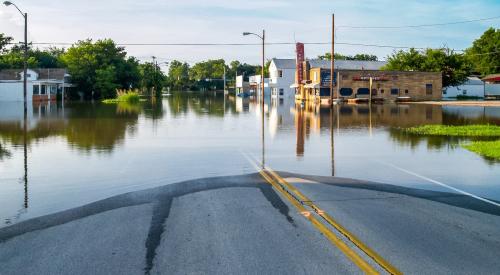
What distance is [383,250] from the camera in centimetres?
712

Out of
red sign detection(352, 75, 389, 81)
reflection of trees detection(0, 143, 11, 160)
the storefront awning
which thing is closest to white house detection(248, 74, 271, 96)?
the storefront awning

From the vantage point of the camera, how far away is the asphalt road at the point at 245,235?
6602 mm

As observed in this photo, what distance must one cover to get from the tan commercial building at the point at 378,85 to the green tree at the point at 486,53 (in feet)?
118

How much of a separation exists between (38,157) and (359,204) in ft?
36.4

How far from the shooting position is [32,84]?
71.6m

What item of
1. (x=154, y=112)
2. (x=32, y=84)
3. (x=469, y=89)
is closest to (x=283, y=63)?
(x=469, y=89)

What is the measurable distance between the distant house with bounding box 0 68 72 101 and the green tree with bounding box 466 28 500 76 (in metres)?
82.9

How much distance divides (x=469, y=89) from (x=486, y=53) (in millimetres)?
19162

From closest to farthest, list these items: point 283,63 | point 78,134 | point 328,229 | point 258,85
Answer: point 328,229, point 78,134, point 283,63, point 258,85

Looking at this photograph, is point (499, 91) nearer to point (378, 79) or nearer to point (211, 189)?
point (378, 79)

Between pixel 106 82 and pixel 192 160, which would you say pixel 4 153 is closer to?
pixel 192 160

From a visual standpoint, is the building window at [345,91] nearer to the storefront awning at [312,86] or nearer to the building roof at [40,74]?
the storefront awning at [312,86]

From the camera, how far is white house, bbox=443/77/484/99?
9625cm

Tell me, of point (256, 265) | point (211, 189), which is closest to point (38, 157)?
point (211, 189)
